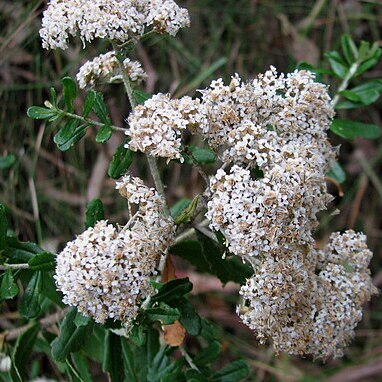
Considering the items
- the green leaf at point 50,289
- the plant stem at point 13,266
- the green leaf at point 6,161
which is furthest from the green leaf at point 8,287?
the green leaf at point 6,161

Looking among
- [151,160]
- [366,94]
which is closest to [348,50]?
[366,94]

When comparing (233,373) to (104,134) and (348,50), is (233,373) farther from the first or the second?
(348,50)

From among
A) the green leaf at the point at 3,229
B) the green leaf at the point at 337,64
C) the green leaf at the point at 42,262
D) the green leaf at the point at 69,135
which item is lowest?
the green leaf at the point at 42,262

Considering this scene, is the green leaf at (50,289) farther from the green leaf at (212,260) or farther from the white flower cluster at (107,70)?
the white flower cluster at (107,70)

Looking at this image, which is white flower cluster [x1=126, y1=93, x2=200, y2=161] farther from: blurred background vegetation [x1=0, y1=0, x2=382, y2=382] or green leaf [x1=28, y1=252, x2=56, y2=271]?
blurred background vegetation [x1=0, y1=0, x2=382, y2=382]

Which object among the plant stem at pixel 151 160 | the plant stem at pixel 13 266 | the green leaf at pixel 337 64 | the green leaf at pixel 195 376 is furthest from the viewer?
the green leaf at pixel 337 64

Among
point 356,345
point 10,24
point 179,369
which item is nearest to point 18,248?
point 179,369

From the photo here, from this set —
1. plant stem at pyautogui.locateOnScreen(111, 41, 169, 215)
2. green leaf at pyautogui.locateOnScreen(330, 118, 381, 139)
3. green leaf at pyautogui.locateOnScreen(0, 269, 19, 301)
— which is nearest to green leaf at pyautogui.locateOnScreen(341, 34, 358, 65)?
green leaf at pyautogui.locateOnScreen(330, 118, 381, 139)
